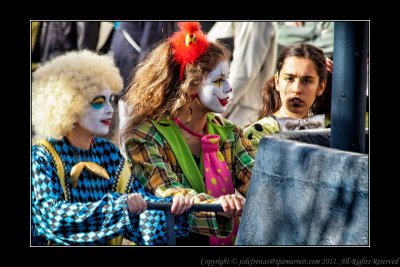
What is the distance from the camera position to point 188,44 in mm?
6180

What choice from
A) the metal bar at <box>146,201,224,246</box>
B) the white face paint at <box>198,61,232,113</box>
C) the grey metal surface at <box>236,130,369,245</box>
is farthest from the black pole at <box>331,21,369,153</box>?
the white face paint at <box>198,61,232,113</box>

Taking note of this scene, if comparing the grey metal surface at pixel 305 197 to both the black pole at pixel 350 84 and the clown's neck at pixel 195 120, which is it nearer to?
the black pole at pixel 350 84

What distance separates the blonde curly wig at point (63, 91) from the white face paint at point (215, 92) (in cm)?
57

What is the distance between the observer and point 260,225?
5062 mm

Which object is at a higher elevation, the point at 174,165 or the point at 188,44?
the point at 188,44

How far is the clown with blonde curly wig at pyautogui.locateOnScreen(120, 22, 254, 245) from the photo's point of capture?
19.6ft

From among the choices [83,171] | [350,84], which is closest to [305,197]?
[350,84]

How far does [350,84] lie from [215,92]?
1.27 meters

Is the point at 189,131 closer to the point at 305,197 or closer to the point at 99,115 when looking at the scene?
the point at 99,115

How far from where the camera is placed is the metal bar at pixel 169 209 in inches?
216

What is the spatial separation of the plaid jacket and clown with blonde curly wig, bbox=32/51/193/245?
8cm

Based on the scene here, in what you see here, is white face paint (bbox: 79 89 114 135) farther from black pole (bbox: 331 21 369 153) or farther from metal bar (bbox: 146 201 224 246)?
black pole (bbox: 331 21 369 153)

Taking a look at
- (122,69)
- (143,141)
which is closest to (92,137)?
(143,141)

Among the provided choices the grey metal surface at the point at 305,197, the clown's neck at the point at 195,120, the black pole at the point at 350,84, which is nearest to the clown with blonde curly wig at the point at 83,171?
the clown's neck at the point at 195,120
